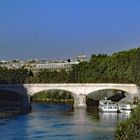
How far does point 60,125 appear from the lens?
4059 cm

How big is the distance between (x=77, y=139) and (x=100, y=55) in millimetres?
52318

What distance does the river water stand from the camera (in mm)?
34906

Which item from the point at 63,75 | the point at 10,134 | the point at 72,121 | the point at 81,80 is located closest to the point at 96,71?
the point at 81,80

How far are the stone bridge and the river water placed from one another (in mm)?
4429

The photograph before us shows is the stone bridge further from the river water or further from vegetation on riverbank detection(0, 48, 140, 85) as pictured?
the river water

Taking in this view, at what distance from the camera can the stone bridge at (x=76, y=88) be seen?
5475 cm

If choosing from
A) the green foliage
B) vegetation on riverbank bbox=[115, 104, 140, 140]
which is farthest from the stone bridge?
vegetation on riverbank bbox=[115, 104, 140, 140]

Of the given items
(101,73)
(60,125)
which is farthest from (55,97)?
(60,125)

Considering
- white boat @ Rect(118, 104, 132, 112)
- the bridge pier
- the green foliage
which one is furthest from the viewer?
the green foliage

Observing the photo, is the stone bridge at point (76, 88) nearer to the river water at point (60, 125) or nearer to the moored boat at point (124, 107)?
the moored boat at point (124, 107)

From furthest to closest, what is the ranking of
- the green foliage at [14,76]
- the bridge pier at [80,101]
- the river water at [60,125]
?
the green foliage at [14,76]
the bridge pier at [80,101]
the river water at [60,125]

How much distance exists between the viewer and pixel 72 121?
42656mm

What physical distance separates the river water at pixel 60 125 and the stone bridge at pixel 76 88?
14.5 ft

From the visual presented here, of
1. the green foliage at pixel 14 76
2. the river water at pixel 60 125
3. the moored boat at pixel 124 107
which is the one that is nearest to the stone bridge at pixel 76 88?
the moored boat at pixel 124 107
